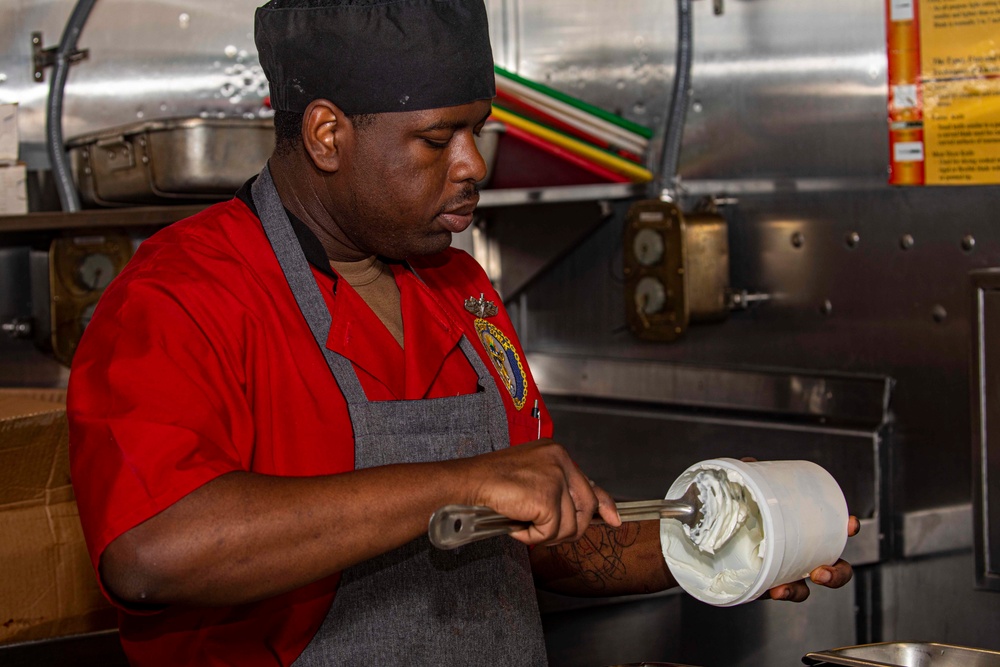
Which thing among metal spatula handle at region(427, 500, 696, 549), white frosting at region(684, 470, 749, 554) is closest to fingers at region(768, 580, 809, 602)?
white frosting at region(684, 470, 749, 554)

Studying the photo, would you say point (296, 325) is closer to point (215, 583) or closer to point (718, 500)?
point (215, 583)

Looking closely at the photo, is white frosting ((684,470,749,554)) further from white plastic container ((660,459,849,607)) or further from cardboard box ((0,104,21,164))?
cardboard box ((0,104,21,164))

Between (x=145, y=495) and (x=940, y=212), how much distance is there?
1522mm

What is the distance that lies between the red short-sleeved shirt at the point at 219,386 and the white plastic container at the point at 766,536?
0.94ft

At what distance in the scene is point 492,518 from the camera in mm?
981

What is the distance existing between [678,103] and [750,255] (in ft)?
1.19

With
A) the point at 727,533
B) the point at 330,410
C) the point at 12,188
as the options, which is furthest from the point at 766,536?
the point at 12,188

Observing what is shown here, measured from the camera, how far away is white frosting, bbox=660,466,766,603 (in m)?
1.18

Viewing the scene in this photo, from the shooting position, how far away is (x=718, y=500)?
1183 millimetres

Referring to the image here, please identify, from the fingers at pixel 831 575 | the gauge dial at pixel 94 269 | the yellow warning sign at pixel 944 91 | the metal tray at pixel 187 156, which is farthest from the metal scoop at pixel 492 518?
the gauge dial at pixel 94 269

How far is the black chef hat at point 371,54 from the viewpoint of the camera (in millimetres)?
1205

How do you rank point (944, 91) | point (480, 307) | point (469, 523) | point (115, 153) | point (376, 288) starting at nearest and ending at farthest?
point (469, 523) → point (376, 288) → point (480, 307) → point (944, 91) → point (115, 153)

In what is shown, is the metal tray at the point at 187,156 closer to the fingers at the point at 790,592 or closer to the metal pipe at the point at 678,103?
the metal pipe at the point at 678,103

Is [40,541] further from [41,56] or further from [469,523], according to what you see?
[41,56]
